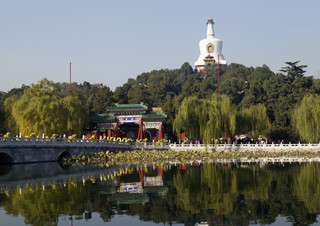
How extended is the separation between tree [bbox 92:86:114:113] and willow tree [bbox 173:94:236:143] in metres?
20.7

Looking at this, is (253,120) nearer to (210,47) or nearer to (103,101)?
(103,101)

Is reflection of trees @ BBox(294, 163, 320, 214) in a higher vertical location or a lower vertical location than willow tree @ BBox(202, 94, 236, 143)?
lower

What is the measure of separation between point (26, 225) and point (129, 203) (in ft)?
14.2

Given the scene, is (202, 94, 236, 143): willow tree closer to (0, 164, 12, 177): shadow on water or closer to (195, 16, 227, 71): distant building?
(0, 164, 12, 177): shadow on water

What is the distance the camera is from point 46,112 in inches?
1617

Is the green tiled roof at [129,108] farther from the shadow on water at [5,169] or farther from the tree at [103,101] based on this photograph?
the shadow on water at [5,169]

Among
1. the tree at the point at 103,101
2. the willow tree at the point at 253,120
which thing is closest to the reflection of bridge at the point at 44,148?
the willow tree at the point at 253,120

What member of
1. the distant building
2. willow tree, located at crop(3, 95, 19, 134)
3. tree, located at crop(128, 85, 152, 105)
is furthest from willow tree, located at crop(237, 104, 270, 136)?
the distant building

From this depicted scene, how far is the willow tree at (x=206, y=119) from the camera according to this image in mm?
41906

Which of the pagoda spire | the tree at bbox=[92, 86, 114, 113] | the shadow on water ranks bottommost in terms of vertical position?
the shadow on water

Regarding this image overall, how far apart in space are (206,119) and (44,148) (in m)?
14.3

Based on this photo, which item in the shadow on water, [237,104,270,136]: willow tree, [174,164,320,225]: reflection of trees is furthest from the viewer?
[237,104,270,136]: willow tree

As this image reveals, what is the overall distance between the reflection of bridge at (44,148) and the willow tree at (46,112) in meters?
2.74

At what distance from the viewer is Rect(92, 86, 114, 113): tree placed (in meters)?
62.4
